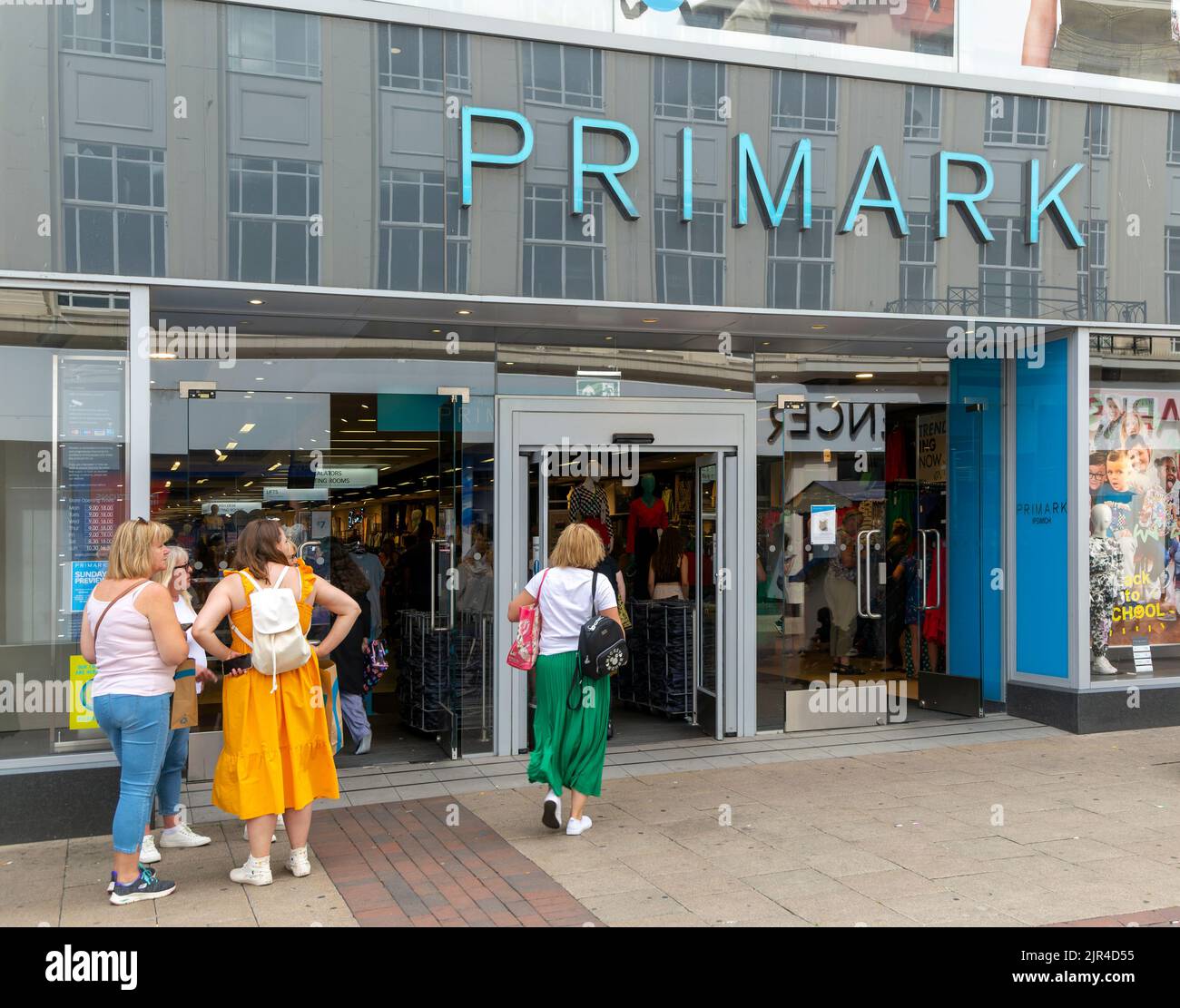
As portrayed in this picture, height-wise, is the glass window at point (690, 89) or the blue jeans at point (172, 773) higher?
the glass window at point (690, 89)

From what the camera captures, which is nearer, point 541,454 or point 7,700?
point 7,700

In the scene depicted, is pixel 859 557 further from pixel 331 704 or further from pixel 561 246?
Answer: pixel 331 704

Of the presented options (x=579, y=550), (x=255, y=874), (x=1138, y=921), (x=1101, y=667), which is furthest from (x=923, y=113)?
(x=255, y=874)

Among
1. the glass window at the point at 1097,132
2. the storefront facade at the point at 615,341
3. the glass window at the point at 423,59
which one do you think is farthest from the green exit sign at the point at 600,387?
the glass window at the point at 1097,132

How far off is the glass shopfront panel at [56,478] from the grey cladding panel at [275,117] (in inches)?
48.7

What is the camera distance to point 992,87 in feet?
29.2

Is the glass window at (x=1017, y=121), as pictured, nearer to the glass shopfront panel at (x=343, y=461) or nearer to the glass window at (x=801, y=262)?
the glass window at (x=801, y=262)

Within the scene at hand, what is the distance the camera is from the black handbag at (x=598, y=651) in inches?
245

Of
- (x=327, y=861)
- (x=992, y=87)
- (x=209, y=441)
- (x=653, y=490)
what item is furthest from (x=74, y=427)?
(x=992, y=87)

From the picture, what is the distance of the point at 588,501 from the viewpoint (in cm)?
953

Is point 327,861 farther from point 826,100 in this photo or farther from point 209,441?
point 826,100

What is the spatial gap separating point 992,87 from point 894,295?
1.87m

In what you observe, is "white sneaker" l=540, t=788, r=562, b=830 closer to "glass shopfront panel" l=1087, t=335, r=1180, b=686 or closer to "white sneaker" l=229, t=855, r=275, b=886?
"white sneaker" l=229, t=855, r=275, b=886

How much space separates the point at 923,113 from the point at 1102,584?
4069mm
